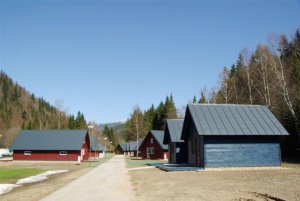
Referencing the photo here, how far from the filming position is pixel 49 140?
6600 centimetres

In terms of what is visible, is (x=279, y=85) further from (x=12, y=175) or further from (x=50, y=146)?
(x=50, y=146)

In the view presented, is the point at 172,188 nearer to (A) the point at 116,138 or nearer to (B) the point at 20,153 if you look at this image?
(B) the point at 20,153

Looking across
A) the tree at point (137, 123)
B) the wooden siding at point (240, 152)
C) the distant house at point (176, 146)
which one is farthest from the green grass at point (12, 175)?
the tree at point (137, 123)

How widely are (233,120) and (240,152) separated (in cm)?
300

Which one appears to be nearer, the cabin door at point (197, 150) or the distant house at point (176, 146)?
the cabin door at point (197, 150)

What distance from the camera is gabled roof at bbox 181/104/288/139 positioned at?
31312mm

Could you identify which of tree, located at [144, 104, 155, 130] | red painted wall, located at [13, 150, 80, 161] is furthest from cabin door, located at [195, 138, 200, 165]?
tree, located at [144, 104, 155, 130]

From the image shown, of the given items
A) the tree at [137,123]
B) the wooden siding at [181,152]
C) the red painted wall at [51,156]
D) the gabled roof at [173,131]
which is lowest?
the red painted wall at [51,156]

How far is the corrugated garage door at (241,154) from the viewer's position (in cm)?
3094

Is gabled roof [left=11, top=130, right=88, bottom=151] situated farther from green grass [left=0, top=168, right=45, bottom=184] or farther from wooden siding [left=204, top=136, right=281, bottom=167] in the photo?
wooden siding [left=204, top=136, right=281, bottom=167]

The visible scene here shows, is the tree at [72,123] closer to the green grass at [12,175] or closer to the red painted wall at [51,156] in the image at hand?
the red painted wall at [51,156]

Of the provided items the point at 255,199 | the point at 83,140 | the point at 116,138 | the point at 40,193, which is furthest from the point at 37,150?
the point at 116,138

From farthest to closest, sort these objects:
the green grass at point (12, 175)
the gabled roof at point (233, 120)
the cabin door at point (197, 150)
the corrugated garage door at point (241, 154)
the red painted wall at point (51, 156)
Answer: the red painted wall at point (51, 156) → the cabin door at point (197, 150) → the gabled roof at point (233, 120) → the corrugated garage door at point (241, 154) → the green grass at point (12, 175)

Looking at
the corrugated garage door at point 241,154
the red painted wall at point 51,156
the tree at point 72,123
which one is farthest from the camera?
the tree at point 72,123
